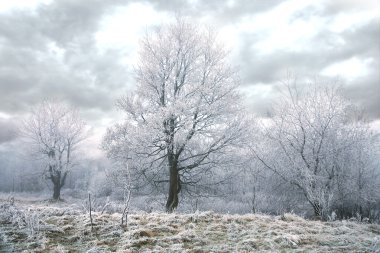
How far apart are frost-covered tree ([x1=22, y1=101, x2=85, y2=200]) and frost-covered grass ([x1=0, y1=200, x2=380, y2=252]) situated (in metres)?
26.3

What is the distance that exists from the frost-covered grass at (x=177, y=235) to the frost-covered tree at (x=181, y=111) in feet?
24.1

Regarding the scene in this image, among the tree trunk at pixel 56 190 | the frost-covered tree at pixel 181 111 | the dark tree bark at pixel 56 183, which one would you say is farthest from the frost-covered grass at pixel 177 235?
the dark tree bark at pixel 56 183

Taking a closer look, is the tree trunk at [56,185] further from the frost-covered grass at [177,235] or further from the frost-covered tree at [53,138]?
the frost-covered grass at [177,235]

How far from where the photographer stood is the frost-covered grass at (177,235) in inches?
269

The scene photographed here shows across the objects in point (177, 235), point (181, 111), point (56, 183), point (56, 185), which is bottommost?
point (177, 235)

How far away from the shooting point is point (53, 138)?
113 feet

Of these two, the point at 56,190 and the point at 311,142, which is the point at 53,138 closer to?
the point at 56,190

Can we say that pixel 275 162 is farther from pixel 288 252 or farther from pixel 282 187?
pixel 288 252

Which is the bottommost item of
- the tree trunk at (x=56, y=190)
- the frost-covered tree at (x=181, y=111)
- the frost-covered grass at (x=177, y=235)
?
the frost-covered grass at (x=177, y=235)

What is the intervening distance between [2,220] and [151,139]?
7859 millimetres

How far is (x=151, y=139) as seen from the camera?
649 inches

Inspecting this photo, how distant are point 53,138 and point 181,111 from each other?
22479 mm

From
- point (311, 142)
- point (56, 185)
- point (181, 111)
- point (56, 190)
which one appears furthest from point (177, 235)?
point (56, 185)

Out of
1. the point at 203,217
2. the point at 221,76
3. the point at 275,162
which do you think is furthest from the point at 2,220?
the point at 275,162
